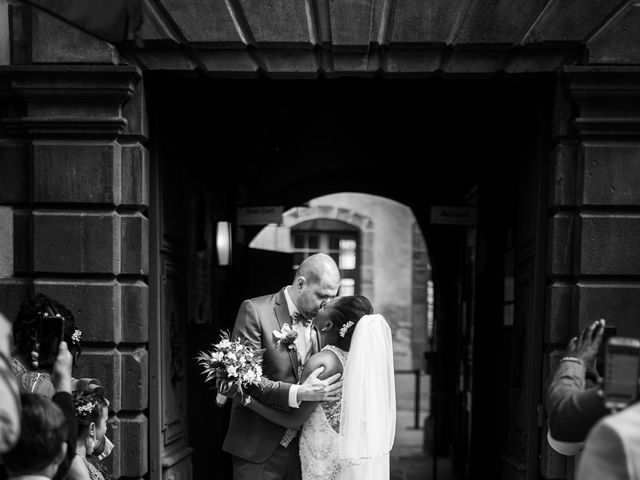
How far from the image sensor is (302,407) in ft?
15.5

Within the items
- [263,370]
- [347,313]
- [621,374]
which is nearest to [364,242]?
[263,370]

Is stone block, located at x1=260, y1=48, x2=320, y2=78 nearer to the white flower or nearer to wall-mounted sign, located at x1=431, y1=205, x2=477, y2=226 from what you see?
the white flower

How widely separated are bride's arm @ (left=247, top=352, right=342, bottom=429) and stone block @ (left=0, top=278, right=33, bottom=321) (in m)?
1.56

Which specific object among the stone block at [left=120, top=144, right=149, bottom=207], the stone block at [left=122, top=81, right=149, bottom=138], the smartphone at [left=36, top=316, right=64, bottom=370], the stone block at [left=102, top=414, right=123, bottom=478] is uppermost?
the stone block at [left=122, top=81, right=149, bottom=138]

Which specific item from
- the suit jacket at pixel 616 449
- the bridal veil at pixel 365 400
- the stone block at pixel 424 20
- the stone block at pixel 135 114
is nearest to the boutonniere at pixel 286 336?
the bridal veil at pixel 365 400

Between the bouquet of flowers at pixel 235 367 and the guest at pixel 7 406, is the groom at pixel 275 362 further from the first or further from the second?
the guest at pixel 7 406

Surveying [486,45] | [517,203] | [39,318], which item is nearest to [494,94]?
[517,203]

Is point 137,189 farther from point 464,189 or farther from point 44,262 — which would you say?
point 464,189

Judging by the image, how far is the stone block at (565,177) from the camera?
15.8 feet

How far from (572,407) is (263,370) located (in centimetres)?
250

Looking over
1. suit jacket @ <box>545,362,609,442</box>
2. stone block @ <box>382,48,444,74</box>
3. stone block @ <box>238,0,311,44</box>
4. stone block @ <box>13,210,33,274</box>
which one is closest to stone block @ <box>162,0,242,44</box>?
stone block @ <box>238,0,311,44</box>

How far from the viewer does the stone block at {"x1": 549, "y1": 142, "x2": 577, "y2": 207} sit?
481cm

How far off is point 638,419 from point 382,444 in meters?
2.42

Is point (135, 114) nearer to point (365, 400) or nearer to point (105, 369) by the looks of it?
point (105, 369)
